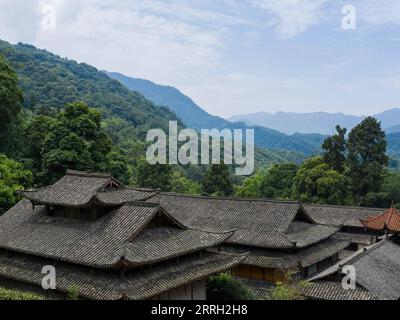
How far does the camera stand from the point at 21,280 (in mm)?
23781

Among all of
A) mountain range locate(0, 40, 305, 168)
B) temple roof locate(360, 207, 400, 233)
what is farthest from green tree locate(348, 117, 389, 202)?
mountain range locate(0, 40, 305, 168)

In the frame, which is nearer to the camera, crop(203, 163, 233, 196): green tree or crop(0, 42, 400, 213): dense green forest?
crop(0, 42, 400, 213): dense green forest

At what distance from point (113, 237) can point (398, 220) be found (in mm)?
30605

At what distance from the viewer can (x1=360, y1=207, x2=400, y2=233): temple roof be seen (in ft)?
142

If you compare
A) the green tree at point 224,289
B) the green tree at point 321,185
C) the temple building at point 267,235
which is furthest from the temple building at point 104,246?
the green tree at point 321,185

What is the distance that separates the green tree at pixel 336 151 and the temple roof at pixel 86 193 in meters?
42.0

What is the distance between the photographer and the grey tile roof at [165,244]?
22.3 metres

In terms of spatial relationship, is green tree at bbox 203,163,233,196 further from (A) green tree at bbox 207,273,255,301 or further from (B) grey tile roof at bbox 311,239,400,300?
(A) green tree at bbox 207,273,255,301

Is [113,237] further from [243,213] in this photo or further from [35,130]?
[35,130]

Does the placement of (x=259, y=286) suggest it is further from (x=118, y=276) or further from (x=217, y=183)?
(x=217, y=183)

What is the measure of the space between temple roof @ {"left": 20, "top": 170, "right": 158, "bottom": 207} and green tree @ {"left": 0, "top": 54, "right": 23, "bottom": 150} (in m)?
23.7

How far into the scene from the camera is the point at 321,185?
60.1 meters

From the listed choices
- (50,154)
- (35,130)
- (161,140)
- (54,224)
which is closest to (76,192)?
(54,224)

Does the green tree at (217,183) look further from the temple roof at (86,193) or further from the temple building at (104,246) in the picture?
the temple building at (104,246)
